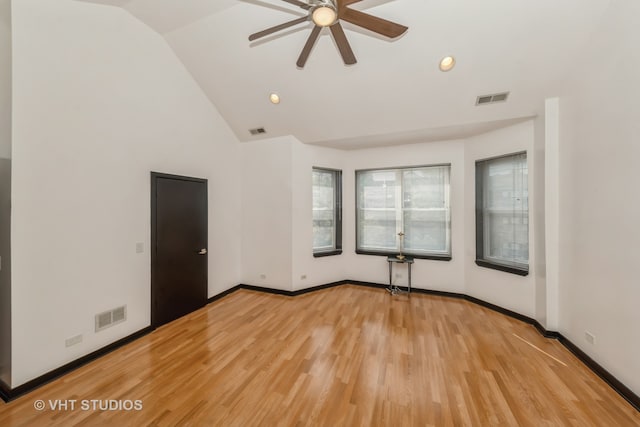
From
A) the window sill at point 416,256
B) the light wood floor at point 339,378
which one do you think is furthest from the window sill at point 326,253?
the light wood floor at point 339,378

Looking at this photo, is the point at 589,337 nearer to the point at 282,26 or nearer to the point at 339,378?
the point at 339,378

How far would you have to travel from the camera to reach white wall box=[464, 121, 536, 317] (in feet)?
9.98

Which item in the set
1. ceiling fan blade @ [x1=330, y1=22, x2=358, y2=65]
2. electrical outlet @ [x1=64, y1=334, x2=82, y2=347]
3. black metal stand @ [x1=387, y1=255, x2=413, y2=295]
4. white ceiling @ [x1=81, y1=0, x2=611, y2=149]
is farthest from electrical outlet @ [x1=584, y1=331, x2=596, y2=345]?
electrical outlet @ [x1=64, y1=334, x2=82, y2=347]

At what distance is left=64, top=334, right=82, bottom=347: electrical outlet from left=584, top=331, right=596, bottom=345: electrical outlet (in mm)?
4932

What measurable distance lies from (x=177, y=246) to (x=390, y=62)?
362 centimetres

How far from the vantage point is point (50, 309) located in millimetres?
2088

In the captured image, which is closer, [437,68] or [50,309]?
[50,309]

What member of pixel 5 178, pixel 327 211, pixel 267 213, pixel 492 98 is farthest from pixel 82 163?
pixel 492 98

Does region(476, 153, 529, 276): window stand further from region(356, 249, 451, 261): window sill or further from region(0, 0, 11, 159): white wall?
region(0, 0, 11, 159): white wall

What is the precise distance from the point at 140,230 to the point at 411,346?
3421mm

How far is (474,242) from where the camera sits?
3.74 m

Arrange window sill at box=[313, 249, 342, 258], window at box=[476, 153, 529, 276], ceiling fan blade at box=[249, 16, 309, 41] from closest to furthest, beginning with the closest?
1. ceiling fan blade at box=[249, 16, 309, 41]
2. window at box=[476, 153, 529, 276]
3. window sill at box=[313, 249, 342, 258]

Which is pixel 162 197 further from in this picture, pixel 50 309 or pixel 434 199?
pixel 434 199

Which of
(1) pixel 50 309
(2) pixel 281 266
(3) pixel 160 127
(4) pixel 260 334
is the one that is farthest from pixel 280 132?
(1) pixel 50 309
